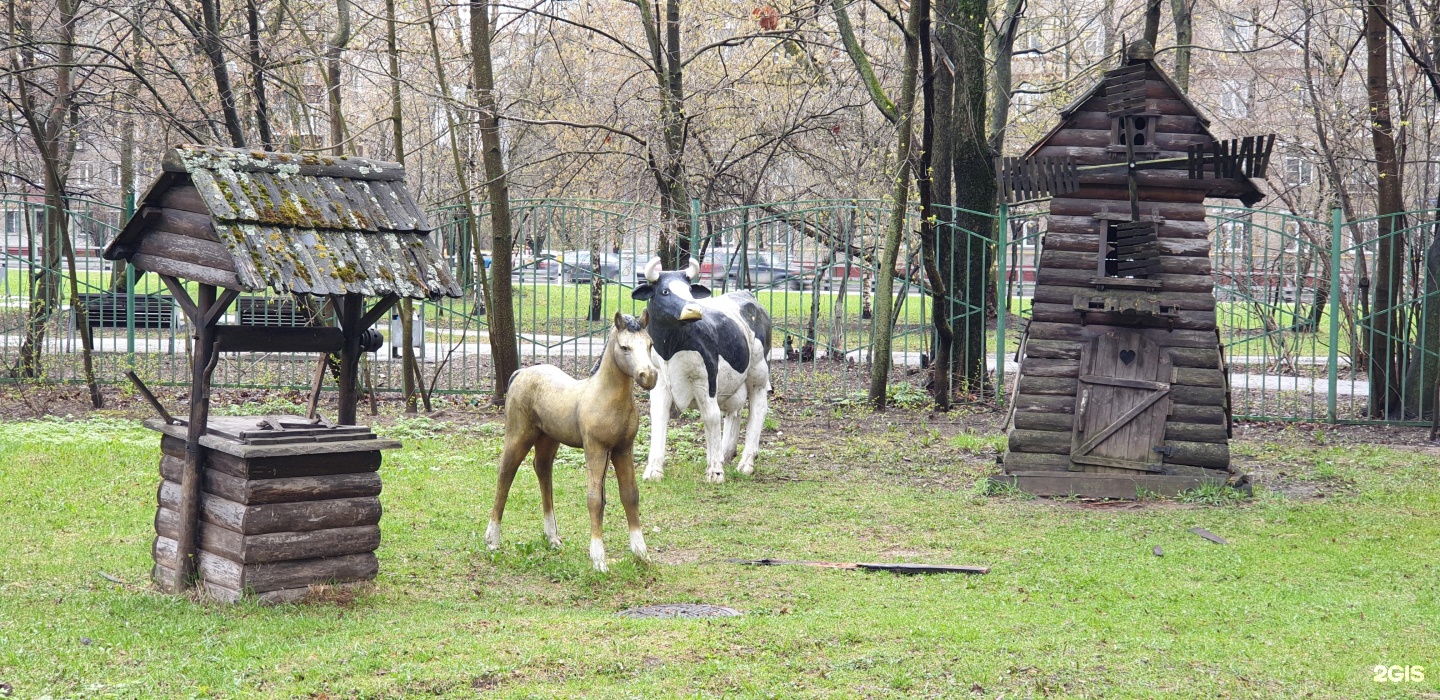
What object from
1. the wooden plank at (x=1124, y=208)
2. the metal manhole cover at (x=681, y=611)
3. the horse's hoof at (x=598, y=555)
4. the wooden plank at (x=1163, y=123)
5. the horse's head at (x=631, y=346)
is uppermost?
the wooden plank at (x=1163, y=123)

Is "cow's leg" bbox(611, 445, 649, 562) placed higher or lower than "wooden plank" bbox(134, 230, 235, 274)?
lower

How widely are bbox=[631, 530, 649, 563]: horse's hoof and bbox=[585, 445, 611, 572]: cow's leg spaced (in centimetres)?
26

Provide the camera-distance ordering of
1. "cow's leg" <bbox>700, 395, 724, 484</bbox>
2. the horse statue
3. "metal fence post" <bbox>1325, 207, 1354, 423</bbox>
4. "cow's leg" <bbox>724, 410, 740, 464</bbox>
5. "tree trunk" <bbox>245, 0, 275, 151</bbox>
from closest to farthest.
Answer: the horse statue, "cow's leg" <bbox>700, 395, 724, 484</bbox>, "cow's leg" <bbox>724, 410, 740, 464</bbox>, "tree trunk" <bbox>245, 0, 275, 151</bbox>, "metal fence post" <bbox>1325, 207, 1354, 423</bbox>

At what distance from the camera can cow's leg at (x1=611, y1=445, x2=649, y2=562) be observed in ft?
27.5

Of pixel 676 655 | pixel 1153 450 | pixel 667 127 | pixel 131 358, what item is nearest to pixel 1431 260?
pixel 1153 450

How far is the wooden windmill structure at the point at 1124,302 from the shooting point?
11148mm

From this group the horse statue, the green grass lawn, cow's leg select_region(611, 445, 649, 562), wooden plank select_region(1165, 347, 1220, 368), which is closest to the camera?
the green grass lawn

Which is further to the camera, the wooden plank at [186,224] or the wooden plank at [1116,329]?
the wooden plank at [1116,329]

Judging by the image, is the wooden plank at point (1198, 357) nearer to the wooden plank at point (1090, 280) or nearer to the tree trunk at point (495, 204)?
the wooden plank at point (1090, 280)

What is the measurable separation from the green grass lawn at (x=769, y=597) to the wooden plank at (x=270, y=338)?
1.49 meters

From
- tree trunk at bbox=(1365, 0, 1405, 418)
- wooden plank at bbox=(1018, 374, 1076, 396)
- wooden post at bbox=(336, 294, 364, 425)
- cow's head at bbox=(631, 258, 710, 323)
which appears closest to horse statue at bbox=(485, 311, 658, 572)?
wooden post at bbox=(336, 294, 364, 425)

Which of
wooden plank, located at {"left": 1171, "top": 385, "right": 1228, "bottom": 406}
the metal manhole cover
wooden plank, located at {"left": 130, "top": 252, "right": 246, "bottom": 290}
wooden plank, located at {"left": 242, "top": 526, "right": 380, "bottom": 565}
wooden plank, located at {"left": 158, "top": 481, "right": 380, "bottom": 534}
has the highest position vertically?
wooden plank, located at {"left": 130, "top": 252, "right": 246, "bottom": 290}

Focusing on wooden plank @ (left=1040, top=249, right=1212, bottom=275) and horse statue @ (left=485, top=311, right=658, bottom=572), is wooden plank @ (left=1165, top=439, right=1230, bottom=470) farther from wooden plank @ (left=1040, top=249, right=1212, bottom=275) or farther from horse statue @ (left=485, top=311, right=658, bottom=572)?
horse statue @ (left=485, top=311, right=658, bottom=572)

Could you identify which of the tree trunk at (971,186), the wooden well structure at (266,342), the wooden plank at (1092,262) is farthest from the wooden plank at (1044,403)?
the wooden well structure at (266,342)
